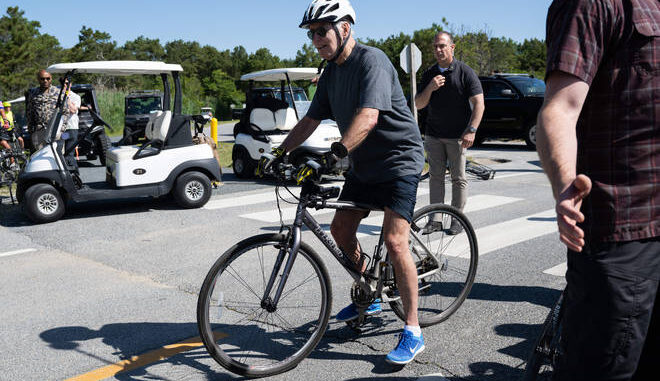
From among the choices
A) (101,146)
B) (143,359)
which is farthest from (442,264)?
(101,146)

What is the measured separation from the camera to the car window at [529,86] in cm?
1661

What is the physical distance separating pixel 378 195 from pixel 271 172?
2.02 ft

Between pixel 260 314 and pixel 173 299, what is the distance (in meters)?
1.30

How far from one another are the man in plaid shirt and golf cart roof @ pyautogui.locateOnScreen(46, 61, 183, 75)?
285 inches

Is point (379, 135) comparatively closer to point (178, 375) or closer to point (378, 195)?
point (378, 195)

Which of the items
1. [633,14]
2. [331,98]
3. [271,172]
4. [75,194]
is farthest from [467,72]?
[75,194]

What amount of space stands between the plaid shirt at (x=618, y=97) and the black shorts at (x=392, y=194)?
5.05 feet

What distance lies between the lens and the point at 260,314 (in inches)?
144

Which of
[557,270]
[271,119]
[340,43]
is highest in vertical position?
[340,43]

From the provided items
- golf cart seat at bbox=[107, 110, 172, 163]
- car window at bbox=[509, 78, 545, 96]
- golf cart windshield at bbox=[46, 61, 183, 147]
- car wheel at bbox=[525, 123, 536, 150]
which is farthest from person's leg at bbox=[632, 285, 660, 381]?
car window at bbox=[509, 78, 545, 96]

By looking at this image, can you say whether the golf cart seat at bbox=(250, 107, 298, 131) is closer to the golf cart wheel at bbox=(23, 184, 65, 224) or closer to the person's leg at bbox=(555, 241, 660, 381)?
the golf cart wheel at bbox=(23, 184, 65, 224)

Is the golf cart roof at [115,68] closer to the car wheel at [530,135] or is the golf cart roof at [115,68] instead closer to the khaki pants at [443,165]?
Answer: the khaki pants at [443,165]

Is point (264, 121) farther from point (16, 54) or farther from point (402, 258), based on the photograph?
point (16, 54)

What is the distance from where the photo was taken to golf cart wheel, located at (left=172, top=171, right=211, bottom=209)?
8516 millimetres
